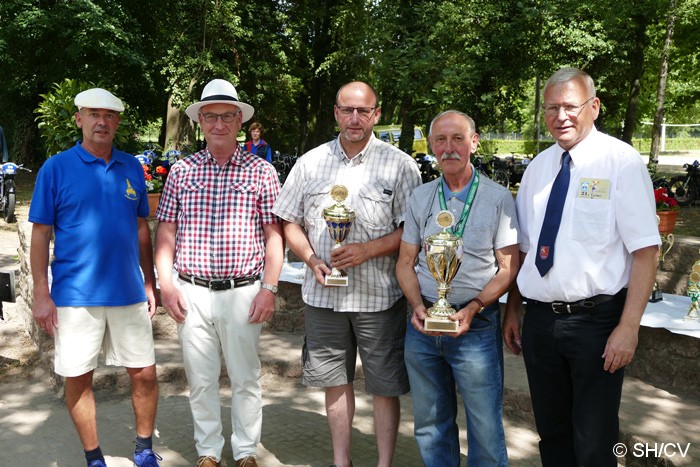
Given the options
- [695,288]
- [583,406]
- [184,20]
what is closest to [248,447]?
[583,406]

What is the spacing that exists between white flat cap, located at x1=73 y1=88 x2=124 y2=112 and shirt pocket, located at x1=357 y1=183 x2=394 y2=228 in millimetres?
1284

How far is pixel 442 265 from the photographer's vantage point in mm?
3018

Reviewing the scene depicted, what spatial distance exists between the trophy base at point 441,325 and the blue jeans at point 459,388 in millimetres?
171

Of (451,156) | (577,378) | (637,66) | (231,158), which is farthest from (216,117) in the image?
(637,66)

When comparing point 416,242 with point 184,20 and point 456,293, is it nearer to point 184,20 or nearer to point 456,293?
point 456,293

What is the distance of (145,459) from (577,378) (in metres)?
2.32

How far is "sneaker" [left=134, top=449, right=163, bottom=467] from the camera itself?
12.5ft

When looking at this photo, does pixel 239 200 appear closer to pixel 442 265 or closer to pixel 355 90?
pixel 355 90

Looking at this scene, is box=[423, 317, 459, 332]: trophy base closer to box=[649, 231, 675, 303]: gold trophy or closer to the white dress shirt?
the white dress shirt

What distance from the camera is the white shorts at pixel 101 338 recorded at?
11.7 ft

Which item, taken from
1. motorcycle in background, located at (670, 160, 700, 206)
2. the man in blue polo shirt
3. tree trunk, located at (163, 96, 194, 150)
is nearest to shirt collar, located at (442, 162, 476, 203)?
the man in blue polo shirt

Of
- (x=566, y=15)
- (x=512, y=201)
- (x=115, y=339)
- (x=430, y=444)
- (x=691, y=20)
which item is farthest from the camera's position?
(x=691, y=20)

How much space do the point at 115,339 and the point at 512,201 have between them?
214 cm

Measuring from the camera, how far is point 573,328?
288 centimetres
